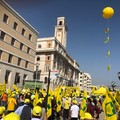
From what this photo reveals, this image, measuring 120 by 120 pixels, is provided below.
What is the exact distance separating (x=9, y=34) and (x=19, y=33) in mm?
3878

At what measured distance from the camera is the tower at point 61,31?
95.2 m

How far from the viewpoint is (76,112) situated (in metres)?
11.4

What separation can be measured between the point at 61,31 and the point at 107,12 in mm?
87696

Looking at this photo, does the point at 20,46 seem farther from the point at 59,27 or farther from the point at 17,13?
the point at 59,27

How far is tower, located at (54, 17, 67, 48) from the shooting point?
9519 cm

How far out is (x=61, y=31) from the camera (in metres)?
96.3

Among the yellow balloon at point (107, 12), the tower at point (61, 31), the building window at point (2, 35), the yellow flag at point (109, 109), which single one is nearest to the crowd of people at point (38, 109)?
the yellow flag at point (109, 109)

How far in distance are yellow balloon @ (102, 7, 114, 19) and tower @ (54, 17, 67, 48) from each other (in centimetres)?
8485

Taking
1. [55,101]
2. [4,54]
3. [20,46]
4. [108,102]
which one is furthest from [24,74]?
[108,102]

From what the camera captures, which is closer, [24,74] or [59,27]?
[24,74]

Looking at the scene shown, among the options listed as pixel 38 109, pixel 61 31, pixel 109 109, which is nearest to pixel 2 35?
pixel 38 109

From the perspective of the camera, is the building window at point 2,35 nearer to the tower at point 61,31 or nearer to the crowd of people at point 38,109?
the crowd of people at point 38,109

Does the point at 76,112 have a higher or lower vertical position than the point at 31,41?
lower

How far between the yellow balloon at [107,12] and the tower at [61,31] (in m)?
84.8
